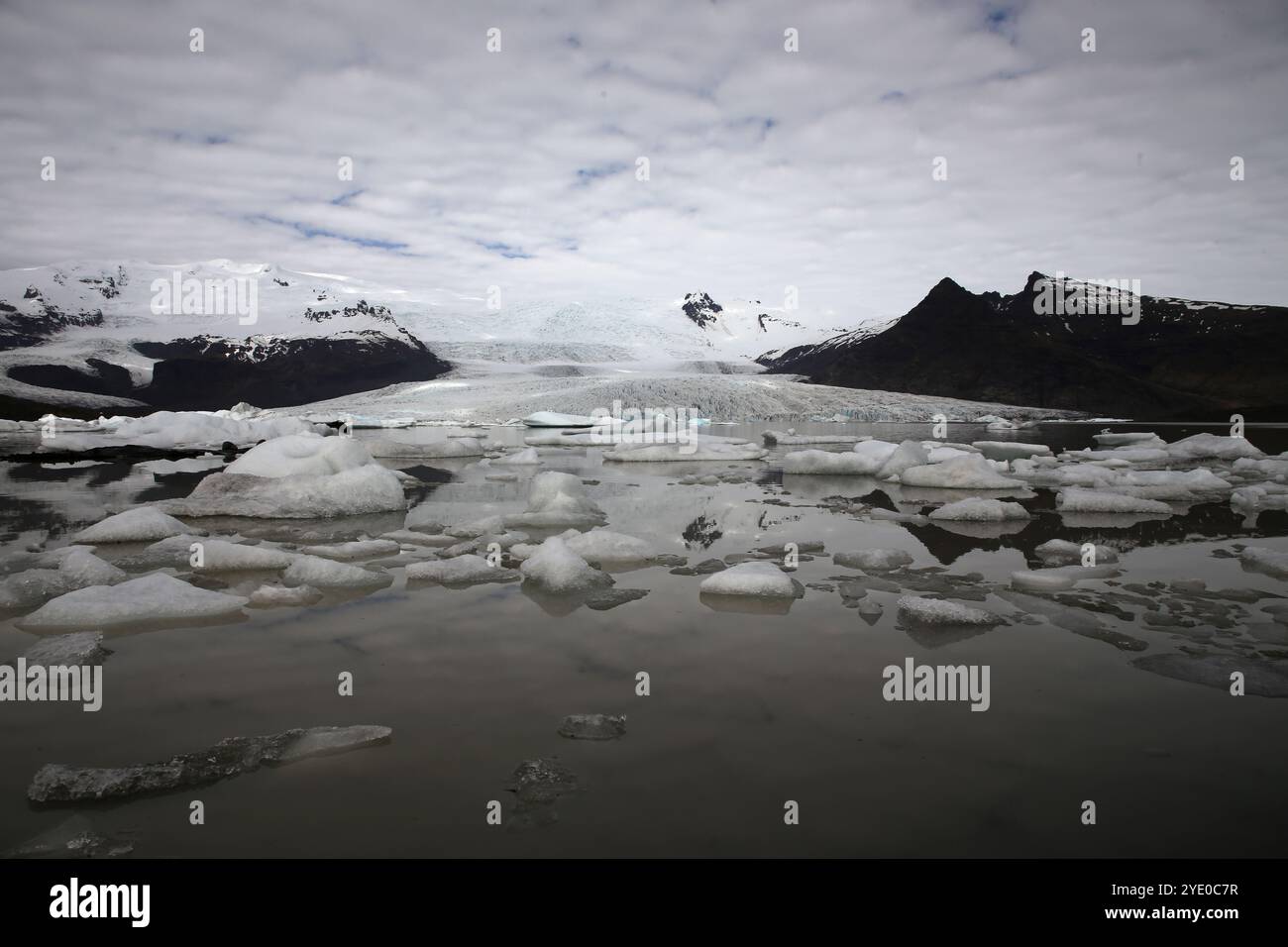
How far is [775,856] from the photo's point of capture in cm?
192

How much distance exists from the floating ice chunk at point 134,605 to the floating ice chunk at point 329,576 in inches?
21.9

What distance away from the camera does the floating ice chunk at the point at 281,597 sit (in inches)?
172

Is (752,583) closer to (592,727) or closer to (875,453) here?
(592,727)

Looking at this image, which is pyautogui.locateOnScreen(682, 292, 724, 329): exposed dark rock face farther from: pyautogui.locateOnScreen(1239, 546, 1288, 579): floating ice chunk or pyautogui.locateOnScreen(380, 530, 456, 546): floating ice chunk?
pyautogui.locateOnScreen(1239, 546, 1288, 579): floating ice chunk

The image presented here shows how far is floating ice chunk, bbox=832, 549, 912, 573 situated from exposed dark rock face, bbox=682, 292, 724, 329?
339 ft

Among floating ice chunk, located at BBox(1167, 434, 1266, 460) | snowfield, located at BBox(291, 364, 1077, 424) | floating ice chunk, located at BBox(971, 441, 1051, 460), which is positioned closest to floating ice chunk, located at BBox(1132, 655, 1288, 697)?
floating ice chunk, located at BBox(971, 441, 1051, 460)

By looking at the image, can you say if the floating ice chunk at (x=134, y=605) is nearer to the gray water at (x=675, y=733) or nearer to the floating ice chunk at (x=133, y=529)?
the gray water at (x=675, y=733)

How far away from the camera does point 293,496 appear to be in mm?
7945

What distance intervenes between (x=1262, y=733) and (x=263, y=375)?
69.1m

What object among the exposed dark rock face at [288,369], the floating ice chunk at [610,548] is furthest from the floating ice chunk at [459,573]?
the exposed dark rock face at [288,369]

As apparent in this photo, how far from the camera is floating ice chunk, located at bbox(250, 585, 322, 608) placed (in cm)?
438

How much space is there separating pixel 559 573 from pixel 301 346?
220ft

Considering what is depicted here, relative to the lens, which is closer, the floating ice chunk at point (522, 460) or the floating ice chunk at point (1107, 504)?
the floating ice chunk at point (1107, 504)
